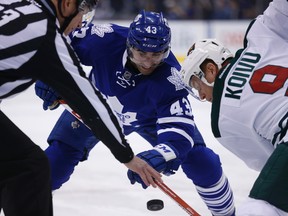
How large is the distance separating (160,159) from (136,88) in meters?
0.42

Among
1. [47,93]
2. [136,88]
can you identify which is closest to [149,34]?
[136,88]

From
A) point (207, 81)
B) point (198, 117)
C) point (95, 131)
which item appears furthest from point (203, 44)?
point (198, 117)

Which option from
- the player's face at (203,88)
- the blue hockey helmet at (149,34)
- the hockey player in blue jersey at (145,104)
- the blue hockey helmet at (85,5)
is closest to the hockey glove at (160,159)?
the hockey player in blue jersey at (145,104)

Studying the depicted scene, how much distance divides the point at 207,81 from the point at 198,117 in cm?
255

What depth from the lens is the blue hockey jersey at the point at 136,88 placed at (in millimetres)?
2859

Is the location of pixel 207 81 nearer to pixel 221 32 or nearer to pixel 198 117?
pixel 198 117

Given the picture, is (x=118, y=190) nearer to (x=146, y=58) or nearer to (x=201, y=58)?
(x=146, y=58)

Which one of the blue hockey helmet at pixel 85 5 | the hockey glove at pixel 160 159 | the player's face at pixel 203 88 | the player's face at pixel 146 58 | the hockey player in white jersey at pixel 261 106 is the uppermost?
the blue hockey helmet at pixel 85 5

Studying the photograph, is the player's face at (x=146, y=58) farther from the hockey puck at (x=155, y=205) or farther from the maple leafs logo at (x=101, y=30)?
the hockey puck at (x=155, y=205)

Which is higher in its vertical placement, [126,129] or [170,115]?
[170,115]

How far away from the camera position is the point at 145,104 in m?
2.98

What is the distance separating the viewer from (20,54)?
6.45 ft

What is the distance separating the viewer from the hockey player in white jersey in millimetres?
1843

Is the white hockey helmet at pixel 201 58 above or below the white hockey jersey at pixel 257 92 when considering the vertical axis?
below
